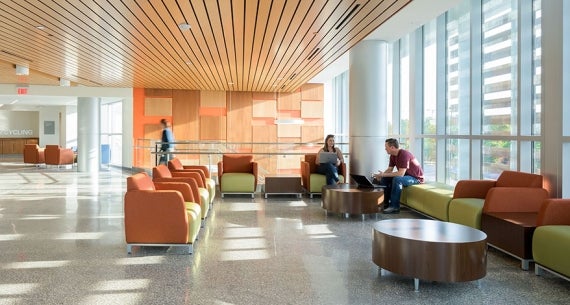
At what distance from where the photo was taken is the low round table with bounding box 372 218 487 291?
12.2 feet

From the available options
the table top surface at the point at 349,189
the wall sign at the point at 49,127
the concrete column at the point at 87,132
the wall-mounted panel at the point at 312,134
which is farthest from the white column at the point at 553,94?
the wall sign at the point at 49,127

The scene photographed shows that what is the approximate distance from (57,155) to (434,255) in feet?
53.9

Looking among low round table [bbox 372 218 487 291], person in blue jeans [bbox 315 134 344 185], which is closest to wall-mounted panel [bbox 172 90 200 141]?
person in blue jeans [bbox 315 134 344 185]

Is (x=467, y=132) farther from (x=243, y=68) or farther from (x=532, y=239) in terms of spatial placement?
(x=243, y=68)

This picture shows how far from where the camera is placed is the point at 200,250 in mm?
5090

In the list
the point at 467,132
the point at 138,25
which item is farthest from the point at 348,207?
the point at 138,25

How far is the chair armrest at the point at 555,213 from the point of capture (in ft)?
13.9

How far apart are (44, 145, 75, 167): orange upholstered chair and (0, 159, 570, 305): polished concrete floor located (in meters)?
10.5

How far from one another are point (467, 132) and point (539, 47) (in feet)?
6.37

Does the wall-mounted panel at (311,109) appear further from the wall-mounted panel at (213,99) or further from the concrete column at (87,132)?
the concrete column at (87,132)

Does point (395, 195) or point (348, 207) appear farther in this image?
point (395, 195)

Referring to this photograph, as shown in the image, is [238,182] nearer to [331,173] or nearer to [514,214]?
[331,173]

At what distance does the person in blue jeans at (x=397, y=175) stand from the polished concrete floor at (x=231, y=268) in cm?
32

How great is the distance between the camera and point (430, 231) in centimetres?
424
